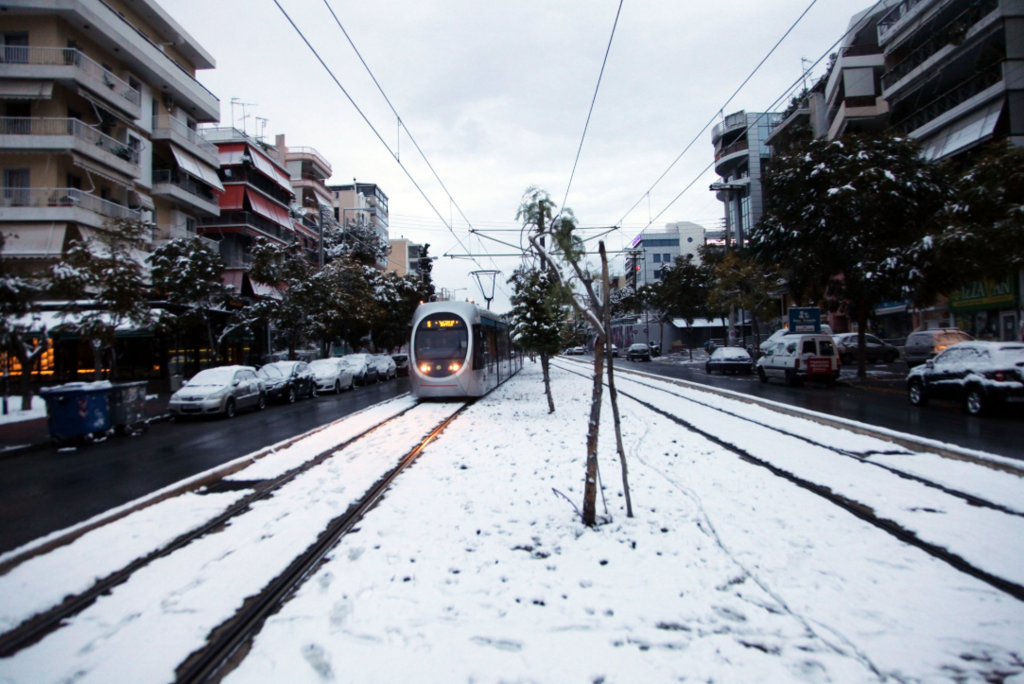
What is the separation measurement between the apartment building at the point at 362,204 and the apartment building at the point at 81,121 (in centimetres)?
3567

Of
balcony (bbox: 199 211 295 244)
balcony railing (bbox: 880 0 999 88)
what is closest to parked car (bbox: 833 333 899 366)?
balcony railing (bbox: 880 0 999 88)

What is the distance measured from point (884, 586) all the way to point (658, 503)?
2456mm

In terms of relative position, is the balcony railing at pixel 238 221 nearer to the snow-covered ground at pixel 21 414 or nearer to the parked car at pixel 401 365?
the parked car at pixel 401 365

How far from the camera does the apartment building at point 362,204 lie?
7494 cm

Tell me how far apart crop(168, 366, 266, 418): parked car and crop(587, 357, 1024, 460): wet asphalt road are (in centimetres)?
1702

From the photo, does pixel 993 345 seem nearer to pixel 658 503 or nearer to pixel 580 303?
pixel 658 503

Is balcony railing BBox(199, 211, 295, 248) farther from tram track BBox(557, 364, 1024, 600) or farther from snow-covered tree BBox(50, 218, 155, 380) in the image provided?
tram track BBox(557, 364, 1024, 600)

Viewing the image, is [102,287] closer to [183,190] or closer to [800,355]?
[183,190]

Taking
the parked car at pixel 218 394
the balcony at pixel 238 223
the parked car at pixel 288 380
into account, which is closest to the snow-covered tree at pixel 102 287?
the parked car at pixel 218 394

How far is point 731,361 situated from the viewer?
33719mm

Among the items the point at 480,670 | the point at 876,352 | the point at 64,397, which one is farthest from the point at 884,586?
the point at 876,352

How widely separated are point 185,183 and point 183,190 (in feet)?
5.29

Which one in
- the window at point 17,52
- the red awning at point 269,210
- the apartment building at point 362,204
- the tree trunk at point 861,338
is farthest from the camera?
the apartment building at point 362,204

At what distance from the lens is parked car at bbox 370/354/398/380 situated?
124 feet
